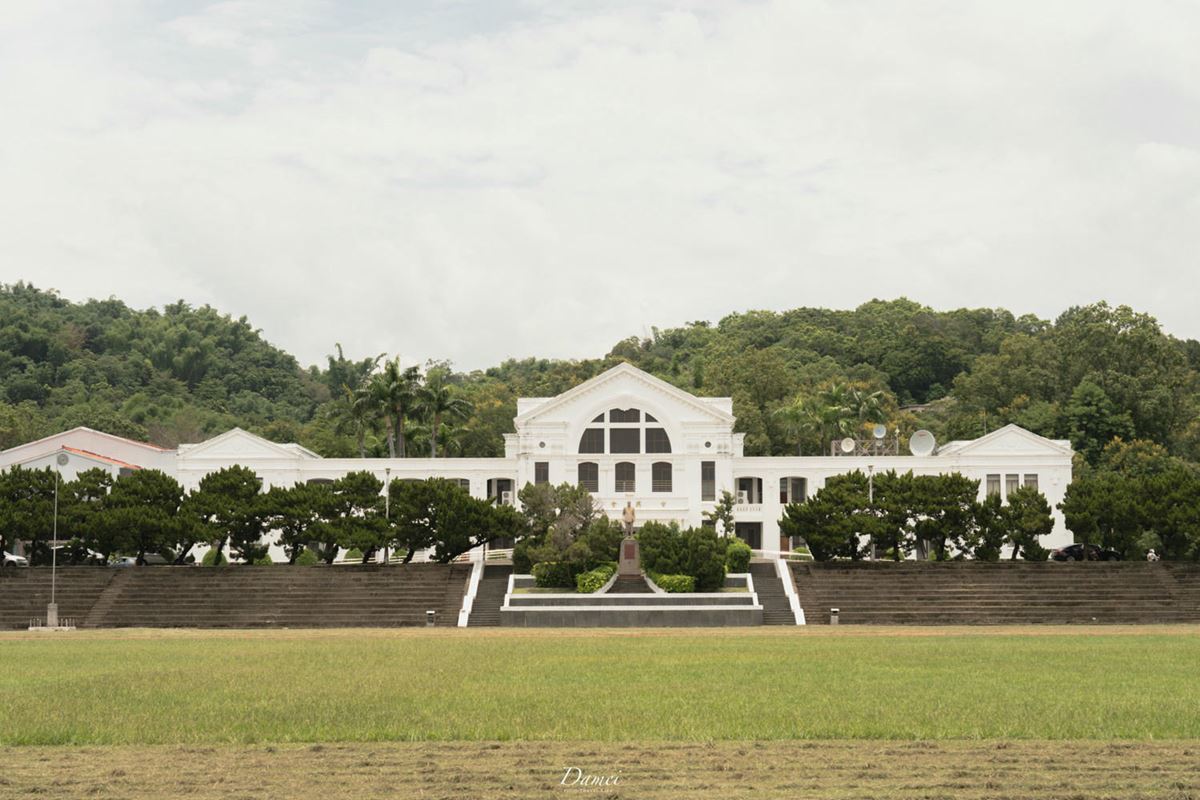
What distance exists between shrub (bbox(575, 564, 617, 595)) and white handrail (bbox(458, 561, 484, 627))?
463cm

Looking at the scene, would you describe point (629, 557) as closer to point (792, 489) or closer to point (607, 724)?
point (792, 489)

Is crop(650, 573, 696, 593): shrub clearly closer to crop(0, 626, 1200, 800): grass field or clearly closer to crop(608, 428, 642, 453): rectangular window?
crop(608, 428, 642, 453): rectangular window

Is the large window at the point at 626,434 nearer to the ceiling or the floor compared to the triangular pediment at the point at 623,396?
nearer to the floor

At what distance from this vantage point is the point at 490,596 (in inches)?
2544

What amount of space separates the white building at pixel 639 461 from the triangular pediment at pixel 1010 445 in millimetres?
56

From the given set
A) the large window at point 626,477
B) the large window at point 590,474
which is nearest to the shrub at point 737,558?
the large window at point 626,477

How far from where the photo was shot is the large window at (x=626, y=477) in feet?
265

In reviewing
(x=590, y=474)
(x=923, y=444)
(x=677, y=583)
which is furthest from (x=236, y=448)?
(x=923, y=444)

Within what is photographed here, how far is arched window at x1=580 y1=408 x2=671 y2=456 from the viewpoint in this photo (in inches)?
3179

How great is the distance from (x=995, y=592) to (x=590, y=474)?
25.0 m

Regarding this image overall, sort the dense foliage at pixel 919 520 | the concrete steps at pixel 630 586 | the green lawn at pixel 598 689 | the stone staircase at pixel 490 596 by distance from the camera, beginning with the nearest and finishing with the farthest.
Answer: the green lawn at pixel 598 689
the stone staircase at pixel 490 596
the concrete steps at pixel 630 586
the dense foliage at pixel 919 520

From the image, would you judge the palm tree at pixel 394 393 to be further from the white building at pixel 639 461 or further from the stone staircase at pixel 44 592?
the stone staircase at pixel 44 592

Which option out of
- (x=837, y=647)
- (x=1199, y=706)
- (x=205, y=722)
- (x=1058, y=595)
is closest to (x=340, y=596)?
(x=837, y=647)

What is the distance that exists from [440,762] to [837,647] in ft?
80.9
